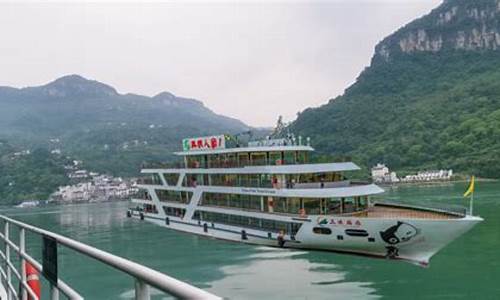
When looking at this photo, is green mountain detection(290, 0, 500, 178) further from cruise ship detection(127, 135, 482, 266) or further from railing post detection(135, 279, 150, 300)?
railing post detection(135, 279, 150, 300)

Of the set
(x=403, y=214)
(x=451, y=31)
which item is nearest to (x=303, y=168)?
(x=403, y=214)

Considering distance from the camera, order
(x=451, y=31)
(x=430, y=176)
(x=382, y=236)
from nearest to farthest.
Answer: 1. (x=382, y=236)
2. (x=430, y=176)
3. (x=451, y=31)

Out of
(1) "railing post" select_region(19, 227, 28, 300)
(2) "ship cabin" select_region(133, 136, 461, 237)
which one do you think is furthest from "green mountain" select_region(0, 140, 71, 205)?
(1) "railing post" select_region(19, 227, 28, 300)

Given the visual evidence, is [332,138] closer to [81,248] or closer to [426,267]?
[426,267]

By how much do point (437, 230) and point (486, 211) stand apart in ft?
70.3

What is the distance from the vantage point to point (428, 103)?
12438 centimetres

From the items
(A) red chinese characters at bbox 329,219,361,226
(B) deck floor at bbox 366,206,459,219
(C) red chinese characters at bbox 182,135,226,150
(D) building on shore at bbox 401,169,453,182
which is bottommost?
(D) building on shore at bbox 401,169,453,182

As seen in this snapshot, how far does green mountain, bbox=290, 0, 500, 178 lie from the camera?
96750mm

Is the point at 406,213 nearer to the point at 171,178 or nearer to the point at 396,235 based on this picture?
the point at 396,235

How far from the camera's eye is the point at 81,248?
6.70 feet

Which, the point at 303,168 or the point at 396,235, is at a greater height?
the point at 303,168

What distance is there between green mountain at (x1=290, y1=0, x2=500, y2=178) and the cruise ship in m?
63.8

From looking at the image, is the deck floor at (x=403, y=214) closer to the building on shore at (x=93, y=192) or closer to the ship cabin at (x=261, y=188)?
the ship cabin at (x=261, y=188)

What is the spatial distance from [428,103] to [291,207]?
365 feet
